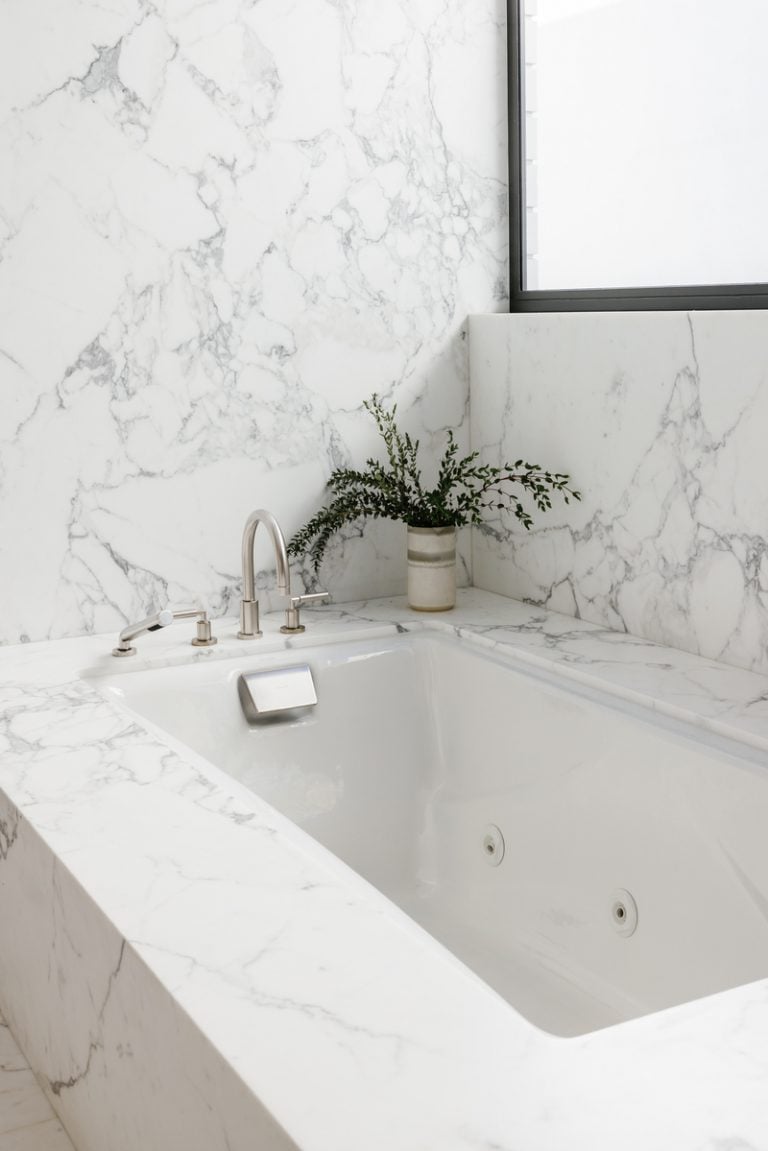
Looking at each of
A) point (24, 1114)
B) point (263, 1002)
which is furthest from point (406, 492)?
point (263, 1002)

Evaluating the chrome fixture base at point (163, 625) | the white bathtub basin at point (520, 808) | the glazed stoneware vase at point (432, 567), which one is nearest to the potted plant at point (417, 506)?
the glazed stoneware vase at point (432, 567)

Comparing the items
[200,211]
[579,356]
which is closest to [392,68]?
[200,211]

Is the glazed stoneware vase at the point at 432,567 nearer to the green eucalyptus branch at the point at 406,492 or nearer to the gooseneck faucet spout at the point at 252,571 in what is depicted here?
the green eucalyptus branch at the point at 406,492

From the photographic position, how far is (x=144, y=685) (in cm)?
222

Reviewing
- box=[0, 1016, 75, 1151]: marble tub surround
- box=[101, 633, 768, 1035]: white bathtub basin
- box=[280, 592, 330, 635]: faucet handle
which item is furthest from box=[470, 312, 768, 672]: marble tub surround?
box=[0, 1016, 75, 1151]: marble tub surround

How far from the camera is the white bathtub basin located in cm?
180

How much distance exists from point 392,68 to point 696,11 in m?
0.65

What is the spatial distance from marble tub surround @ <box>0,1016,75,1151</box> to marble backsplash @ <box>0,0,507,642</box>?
0.83 m

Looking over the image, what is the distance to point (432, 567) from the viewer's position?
257cm

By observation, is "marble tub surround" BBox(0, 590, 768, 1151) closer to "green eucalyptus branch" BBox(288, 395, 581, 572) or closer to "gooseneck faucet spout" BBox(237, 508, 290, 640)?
"gooseneck faucet spout" BBox(237, 508, 290, 640)

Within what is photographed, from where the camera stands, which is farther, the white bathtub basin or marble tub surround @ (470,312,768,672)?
marble tub surround @ (470,312,768,672)

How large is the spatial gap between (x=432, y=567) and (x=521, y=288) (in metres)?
0.66

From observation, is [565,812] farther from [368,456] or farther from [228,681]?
[368,456]

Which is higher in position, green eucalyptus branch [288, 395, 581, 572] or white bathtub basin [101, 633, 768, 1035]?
green eucalyptus branch [288, 395, 581, 572]
